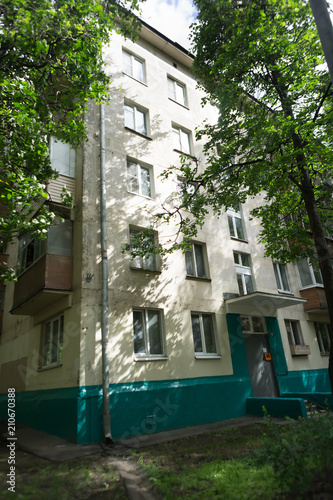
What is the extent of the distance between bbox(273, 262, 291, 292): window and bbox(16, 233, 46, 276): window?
1162cm

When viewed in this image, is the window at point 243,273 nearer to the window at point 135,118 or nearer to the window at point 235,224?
the window at point 235,224

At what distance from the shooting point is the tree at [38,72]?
7125 millimetres

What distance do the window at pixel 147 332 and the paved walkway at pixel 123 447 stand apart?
2.37 metres

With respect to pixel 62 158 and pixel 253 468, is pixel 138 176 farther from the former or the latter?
pixel 253 468

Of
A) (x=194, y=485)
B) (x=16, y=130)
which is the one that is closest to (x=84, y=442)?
(x=194, y=485)

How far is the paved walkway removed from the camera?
5.53 metres

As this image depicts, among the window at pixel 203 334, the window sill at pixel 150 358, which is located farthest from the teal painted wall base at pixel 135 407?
the window at pixel 203 334

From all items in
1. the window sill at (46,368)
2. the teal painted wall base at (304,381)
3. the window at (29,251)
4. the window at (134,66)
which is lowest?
the teal painted wall base at (304,381)

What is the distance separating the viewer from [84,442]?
325 inches

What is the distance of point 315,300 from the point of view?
54.0 feet

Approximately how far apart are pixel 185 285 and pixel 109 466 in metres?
6.72

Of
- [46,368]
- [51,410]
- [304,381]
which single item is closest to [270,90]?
[46,368]

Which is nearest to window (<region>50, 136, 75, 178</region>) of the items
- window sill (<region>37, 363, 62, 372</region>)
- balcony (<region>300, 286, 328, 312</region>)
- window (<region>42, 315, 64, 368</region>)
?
window (<region>42, 315, 64, 368</region>)

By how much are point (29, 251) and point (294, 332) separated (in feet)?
42.3
